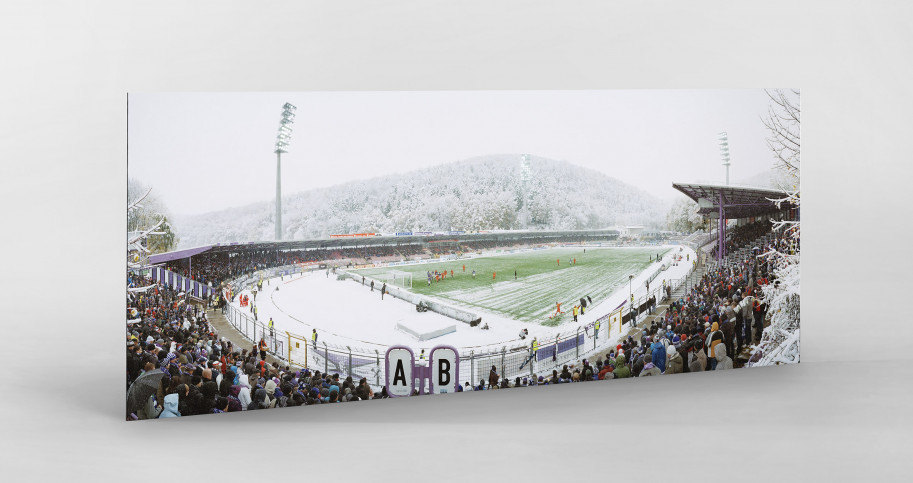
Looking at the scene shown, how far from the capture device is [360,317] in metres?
8.15

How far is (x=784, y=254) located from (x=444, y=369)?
517 centimetres

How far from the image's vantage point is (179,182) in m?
7.47

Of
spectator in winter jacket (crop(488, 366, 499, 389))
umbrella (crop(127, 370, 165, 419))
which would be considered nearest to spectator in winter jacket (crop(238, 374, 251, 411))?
umbrella (crop(127, 370, 165, 419))

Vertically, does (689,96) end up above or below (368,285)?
above

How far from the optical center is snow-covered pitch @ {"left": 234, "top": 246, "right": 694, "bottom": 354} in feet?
26.2

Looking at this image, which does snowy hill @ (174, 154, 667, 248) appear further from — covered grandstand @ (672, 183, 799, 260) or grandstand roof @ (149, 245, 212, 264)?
covered grandstand @ (672, 183, 799, 260)

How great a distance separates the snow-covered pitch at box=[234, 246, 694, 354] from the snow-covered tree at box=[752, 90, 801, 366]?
3294 millimetres

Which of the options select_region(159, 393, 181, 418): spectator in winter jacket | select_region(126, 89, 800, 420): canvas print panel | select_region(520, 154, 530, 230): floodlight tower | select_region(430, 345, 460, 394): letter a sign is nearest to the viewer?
select_region(159, 393, 181, 418): spectator in winter jacket

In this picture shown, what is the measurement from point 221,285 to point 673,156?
19.7ft

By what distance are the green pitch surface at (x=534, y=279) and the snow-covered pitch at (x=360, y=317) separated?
0.09 metres

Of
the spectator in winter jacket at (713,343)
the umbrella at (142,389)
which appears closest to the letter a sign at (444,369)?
the umbrella at (142,389)

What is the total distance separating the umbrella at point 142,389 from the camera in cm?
713
